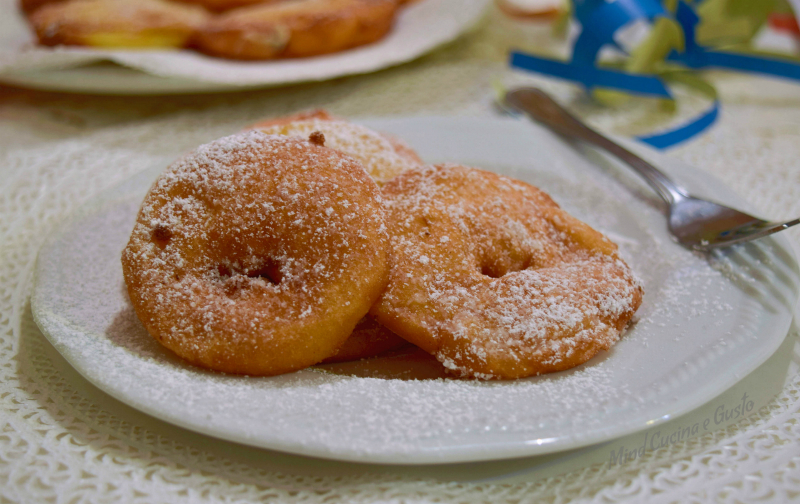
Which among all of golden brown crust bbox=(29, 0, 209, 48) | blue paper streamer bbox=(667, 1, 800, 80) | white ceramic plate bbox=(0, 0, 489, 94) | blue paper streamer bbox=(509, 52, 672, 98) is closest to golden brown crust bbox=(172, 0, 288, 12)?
golden brown crust bbox=(29, 0, 209, 48)

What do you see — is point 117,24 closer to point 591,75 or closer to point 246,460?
point 591,75

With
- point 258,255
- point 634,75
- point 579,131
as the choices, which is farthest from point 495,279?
point 634,75

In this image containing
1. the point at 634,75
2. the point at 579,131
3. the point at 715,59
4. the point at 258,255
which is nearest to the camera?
the point at 258,255

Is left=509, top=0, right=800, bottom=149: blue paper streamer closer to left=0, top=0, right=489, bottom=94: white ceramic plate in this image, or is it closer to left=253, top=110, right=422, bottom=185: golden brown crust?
left=0, top=0, right=489, bottom=94: white ceramic plate

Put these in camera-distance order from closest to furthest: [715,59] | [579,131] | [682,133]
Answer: [579,131] < [682,133] < [715,59]

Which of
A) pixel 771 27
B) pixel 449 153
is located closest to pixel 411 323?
pixel 449 153

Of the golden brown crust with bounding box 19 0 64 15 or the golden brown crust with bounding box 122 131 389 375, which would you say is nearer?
the golden brown crust with bounding box 122 131 389 375

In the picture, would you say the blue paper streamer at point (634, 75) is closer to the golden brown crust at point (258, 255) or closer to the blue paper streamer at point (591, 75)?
the blue paper streamer at point (591, 75)
